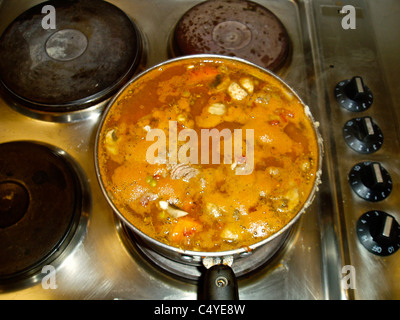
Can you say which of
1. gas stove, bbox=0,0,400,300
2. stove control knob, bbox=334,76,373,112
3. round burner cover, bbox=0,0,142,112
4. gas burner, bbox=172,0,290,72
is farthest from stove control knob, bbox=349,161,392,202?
round burner cover, bbox=0,0,142,112

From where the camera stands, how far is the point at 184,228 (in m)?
0.94

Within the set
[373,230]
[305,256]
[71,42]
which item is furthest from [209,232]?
[71,42]

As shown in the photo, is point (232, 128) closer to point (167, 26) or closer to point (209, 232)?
point (209, 232)

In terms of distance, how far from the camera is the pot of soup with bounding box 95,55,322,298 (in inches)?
36.7

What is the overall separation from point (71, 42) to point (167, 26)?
39cm

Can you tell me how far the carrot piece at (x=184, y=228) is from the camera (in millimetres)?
930

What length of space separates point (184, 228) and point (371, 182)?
0.60m

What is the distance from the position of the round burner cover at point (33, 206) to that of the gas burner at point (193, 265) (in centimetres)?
22

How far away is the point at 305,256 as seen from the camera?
43.4 inches

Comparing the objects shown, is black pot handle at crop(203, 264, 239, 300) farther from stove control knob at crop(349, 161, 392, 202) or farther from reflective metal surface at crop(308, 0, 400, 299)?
stove control knob at crop(349, 161, 392, 202)

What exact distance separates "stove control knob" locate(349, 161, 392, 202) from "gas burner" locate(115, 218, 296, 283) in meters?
0.27

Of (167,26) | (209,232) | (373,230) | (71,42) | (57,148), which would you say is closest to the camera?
(209,232)

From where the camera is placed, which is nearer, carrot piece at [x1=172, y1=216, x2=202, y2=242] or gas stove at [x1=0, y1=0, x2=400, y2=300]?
carrot piece at [x1=172, y1=216, x2=202, y2=242]

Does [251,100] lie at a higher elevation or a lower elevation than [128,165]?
higher
